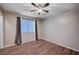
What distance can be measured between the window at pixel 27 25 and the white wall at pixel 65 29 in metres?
0.25

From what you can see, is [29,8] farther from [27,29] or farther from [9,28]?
[9,28]

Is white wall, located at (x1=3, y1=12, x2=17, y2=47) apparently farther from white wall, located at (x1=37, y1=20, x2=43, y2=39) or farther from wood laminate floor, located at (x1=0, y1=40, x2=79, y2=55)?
white wall, located at (x1=37, y1=20, x2=43, y2=39)

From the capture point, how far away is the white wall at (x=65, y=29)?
1.41 meters

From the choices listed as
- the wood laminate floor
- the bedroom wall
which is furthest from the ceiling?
the wood laminate floor

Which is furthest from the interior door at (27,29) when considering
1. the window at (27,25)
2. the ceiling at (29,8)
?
the ceiling at (29,8)

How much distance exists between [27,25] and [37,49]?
1.52 feet

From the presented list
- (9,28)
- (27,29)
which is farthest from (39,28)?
(9,28)

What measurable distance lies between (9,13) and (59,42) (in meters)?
1.00

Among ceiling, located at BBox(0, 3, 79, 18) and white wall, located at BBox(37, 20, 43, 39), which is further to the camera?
white wall, located at BBox(37, 20, 43, 39)

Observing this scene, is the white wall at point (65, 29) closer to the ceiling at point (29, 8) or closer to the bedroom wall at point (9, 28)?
the ceiling at point (29, 8)

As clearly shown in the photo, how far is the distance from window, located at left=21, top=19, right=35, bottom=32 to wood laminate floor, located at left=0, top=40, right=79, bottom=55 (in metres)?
0.24

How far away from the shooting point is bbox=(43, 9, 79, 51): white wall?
141 centimetres

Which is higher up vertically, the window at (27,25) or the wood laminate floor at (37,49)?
the window at (27,25)

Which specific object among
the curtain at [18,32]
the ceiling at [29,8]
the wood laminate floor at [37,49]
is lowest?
the wood laminate floor at [37,49]
